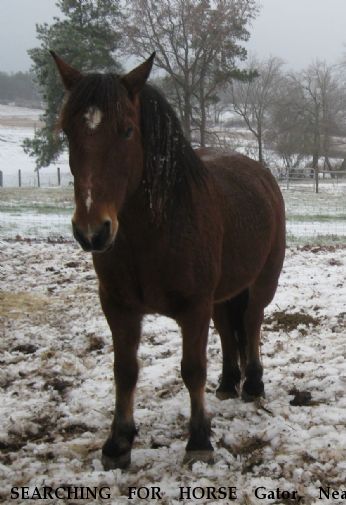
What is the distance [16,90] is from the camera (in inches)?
3115

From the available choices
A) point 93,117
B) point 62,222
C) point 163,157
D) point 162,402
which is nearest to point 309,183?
point 62,222

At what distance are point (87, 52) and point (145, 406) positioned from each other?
1674 cm

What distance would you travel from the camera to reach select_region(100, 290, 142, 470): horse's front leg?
270cm

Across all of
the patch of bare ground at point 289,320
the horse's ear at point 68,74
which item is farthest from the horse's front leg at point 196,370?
the patch of bare ground at point 289,320

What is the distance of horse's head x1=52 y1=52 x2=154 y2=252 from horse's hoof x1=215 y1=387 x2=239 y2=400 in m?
1.95

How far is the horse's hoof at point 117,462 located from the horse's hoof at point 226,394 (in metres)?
1.00

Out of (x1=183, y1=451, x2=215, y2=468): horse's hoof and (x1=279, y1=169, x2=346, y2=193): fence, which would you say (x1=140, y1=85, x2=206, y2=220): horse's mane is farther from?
(x1=279, y1=169, x2=346, y2=193): fence

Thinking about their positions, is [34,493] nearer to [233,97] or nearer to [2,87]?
[233,97]

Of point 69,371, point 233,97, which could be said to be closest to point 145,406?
point 69,371

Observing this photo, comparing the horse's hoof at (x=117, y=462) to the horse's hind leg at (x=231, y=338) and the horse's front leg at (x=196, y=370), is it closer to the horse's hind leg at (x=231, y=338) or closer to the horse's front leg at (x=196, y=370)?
the horse's front leg at (x=196, y=370)

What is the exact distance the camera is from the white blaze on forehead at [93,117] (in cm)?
208

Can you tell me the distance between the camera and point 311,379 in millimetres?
3670

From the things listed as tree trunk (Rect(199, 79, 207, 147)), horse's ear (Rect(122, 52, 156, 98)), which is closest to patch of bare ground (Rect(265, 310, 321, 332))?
horse's ear (Rect(122, 52, 156, 98))

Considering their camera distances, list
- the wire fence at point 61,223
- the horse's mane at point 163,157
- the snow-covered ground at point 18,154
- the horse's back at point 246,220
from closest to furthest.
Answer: the horse's mane at point 163,157, the horse's back at point 246,220, the wire fence at point 61,223, the snow-covered ground at point 18,154
